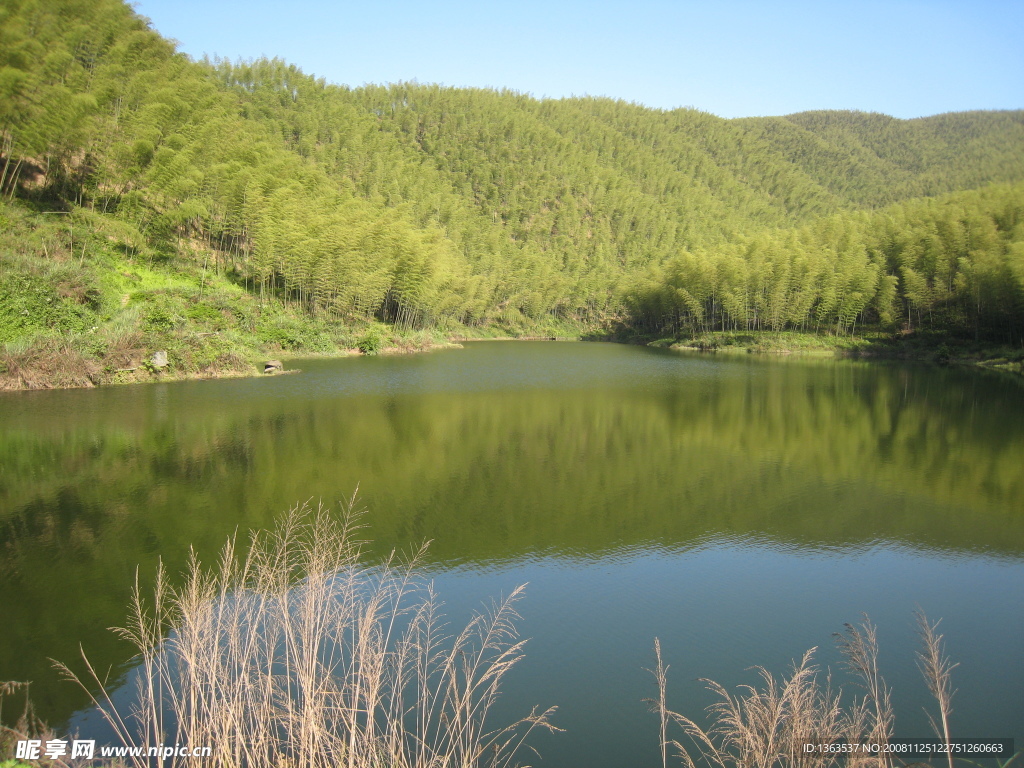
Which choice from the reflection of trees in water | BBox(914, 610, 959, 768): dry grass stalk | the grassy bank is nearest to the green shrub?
the grassy bank

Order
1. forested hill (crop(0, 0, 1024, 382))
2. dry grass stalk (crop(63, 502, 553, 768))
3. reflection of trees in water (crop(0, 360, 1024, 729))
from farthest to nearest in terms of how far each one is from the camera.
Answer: forested hill (crop(0, 0, 1024, 382)) → reflection of trees in water (crop(0, 360, 1024, 729)) → dry grass stalk (crop(63, 502, 553, 768))

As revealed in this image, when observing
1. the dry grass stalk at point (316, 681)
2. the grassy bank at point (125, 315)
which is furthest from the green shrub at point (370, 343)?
the dry grass stalk at point (316, 681)

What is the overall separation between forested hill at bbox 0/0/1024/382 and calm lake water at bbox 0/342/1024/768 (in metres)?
9.01

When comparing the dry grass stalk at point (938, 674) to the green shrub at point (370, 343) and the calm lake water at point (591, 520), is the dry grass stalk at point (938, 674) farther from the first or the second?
the green shrub at point (370, 343)

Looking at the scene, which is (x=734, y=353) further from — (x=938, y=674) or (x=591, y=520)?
(x=938, y=674)

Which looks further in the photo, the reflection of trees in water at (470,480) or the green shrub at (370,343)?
the green shrub at (370,343)

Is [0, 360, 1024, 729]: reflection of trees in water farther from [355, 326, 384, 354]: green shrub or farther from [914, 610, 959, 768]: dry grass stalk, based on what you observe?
[355, 326, 384, 354]: green shrub

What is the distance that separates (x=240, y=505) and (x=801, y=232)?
1941 inches

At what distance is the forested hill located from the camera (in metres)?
24.8

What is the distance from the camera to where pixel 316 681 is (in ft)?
13.1

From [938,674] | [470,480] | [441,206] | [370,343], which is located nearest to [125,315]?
[370,343]

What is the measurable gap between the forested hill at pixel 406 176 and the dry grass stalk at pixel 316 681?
16.2 meters

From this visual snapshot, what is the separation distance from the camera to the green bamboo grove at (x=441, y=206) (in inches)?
1006

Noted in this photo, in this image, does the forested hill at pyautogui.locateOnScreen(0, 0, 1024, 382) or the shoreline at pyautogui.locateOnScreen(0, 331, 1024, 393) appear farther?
the forested hill at pyautogui.locateOnScreen(0, 0, 1024, 382)
